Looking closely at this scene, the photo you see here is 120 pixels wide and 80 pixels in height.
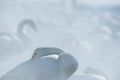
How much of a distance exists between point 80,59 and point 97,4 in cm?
1873

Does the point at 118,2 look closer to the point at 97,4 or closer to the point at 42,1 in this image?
the point at 97,4

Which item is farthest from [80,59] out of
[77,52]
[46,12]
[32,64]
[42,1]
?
[42,1]

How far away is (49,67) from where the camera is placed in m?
5.41

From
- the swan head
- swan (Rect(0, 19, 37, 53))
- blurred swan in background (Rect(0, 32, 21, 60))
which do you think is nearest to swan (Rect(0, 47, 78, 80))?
the swan head

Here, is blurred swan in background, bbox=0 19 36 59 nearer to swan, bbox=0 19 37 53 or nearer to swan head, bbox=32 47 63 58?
swan, bbox=0 19 37 53

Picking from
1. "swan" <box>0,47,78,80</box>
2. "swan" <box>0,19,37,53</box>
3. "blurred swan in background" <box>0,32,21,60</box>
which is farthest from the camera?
"swan" <box>0,19,37,53</box>

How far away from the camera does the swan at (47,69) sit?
537cm

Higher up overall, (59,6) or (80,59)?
(59,6)

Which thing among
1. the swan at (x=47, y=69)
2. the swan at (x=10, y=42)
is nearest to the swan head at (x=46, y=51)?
the swan at (x=47, y=69)

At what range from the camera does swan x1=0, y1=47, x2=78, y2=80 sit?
17.6ft

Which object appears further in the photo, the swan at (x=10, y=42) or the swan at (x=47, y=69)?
the swan at (x=10, y=42)

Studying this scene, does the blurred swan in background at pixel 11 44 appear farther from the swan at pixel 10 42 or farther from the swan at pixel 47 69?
the swan at pixel 47 69

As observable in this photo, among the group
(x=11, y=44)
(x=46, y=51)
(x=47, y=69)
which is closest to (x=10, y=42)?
(x=11, y=44)

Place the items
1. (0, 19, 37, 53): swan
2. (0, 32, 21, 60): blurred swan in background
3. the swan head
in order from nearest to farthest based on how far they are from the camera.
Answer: the swan head, (0, 32, 21, 60): blurred swan in background, (0, 19, 37, 53): swan
